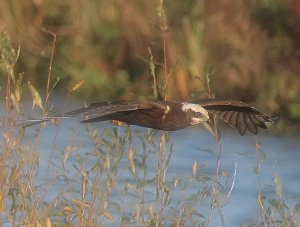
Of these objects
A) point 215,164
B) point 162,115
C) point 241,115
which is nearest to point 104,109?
point 162,115

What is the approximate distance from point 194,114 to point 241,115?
0.62 meters

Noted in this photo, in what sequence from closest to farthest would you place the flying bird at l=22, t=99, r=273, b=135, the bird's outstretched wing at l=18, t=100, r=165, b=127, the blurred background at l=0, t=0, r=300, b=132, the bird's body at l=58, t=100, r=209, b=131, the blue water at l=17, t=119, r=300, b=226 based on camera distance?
1. the bird's outstretched wing at l=18, t=100, r=165, b=127
2. the flying bird at l=22, t=99, r=273, b=135
3. the bird's body at l=58, t=100, r=209, b=131
4. the blue water at l=17, t=119, r=300, b=226
5. the blurred background at l=0, t=0, r=300, b=132

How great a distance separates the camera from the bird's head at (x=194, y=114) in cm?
620

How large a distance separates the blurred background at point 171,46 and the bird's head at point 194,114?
14.1 feet

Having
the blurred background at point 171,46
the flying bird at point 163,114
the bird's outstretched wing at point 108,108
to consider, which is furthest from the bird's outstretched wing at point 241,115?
the blurred background at point 171,46

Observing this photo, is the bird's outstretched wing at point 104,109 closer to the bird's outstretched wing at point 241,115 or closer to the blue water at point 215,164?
the bird's outstretched wing at point 241,115

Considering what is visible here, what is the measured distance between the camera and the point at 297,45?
11.3m

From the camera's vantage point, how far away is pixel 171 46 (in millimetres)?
11531

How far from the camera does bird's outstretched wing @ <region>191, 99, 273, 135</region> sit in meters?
6.62

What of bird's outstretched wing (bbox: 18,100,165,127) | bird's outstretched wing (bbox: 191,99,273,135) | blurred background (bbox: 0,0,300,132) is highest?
blurred background (bbox: 0,0,300,132)

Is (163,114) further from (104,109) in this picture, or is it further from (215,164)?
(215,164)

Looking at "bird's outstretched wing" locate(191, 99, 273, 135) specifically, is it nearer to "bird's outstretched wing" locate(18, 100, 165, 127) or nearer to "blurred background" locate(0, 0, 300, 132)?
"bird's outstretched wing" locate(18, 100, 165, 127)

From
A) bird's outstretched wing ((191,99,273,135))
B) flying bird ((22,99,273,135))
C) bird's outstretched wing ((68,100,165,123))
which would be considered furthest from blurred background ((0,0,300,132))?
bird's outstretched wing ((68,100,165,123))

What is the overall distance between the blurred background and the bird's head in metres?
4.30
